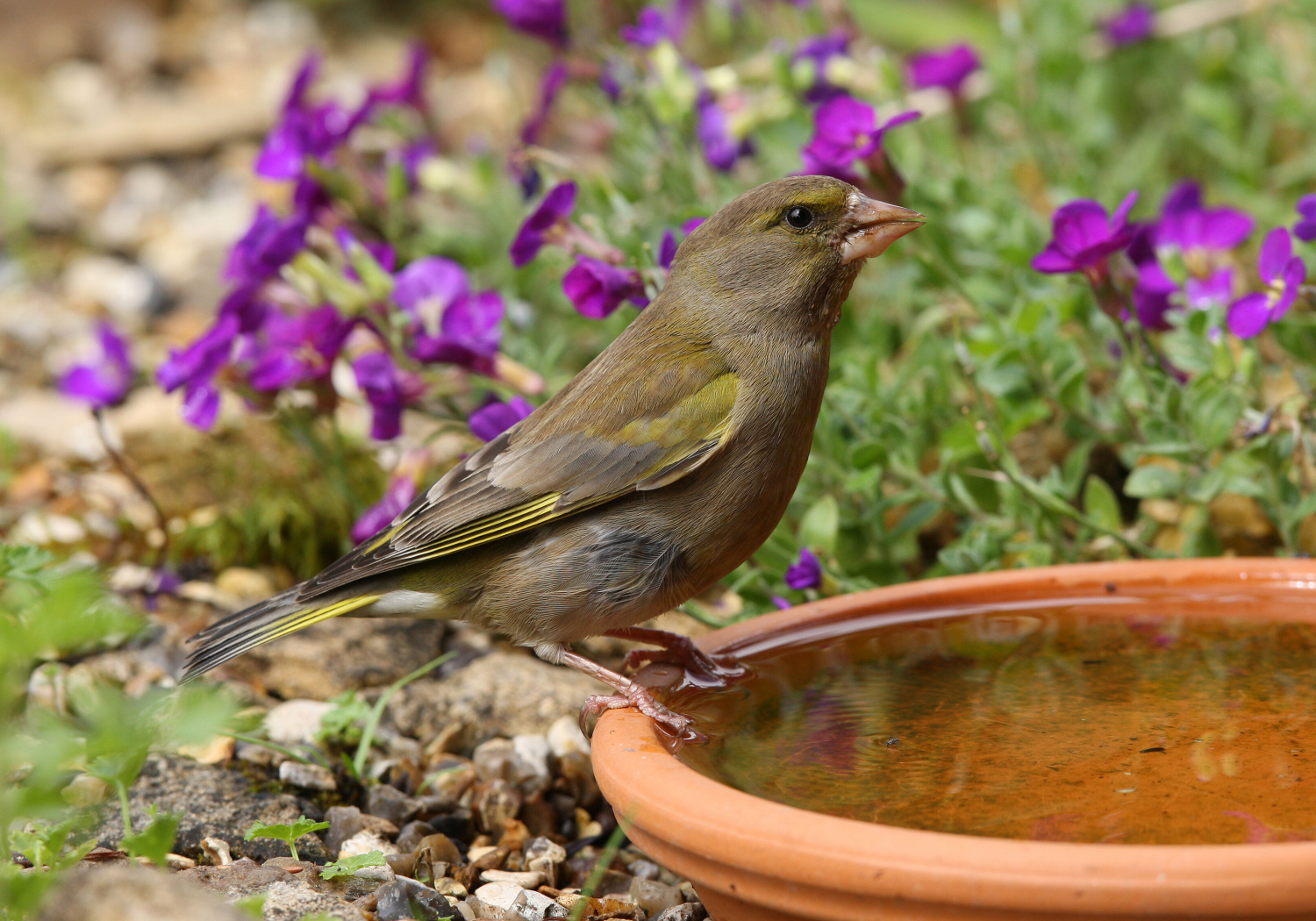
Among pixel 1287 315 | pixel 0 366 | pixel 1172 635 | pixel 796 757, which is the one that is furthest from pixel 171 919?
pixel 0 366

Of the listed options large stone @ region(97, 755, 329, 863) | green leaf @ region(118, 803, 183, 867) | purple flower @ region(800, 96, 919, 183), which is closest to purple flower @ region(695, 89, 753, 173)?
purple flower @ region(800, 96, 919, 183)

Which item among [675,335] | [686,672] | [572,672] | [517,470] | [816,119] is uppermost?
[816,119]

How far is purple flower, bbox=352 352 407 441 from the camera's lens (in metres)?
3.85

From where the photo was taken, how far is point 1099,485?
3.64 m

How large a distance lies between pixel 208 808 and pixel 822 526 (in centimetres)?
162

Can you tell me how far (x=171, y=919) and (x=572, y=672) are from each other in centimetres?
230

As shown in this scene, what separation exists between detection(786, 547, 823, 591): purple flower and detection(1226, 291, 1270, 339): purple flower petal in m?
1.13

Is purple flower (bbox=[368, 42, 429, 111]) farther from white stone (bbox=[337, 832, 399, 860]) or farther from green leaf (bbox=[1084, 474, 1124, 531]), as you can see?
white stone (bbox=[337, 832, 399, 860])

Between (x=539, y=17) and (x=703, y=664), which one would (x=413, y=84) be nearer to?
(x=539, y=17)

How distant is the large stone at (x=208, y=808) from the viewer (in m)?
2.88

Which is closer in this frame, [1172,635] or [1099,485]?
[1172,635]

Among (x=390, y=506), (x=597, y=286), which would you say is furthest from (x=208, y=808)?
(x=597, y=286)

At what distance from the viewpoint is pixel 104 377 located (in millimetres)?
4395

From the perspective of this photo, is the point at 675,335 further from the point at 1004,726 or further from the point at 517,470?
the point at 1004,726
